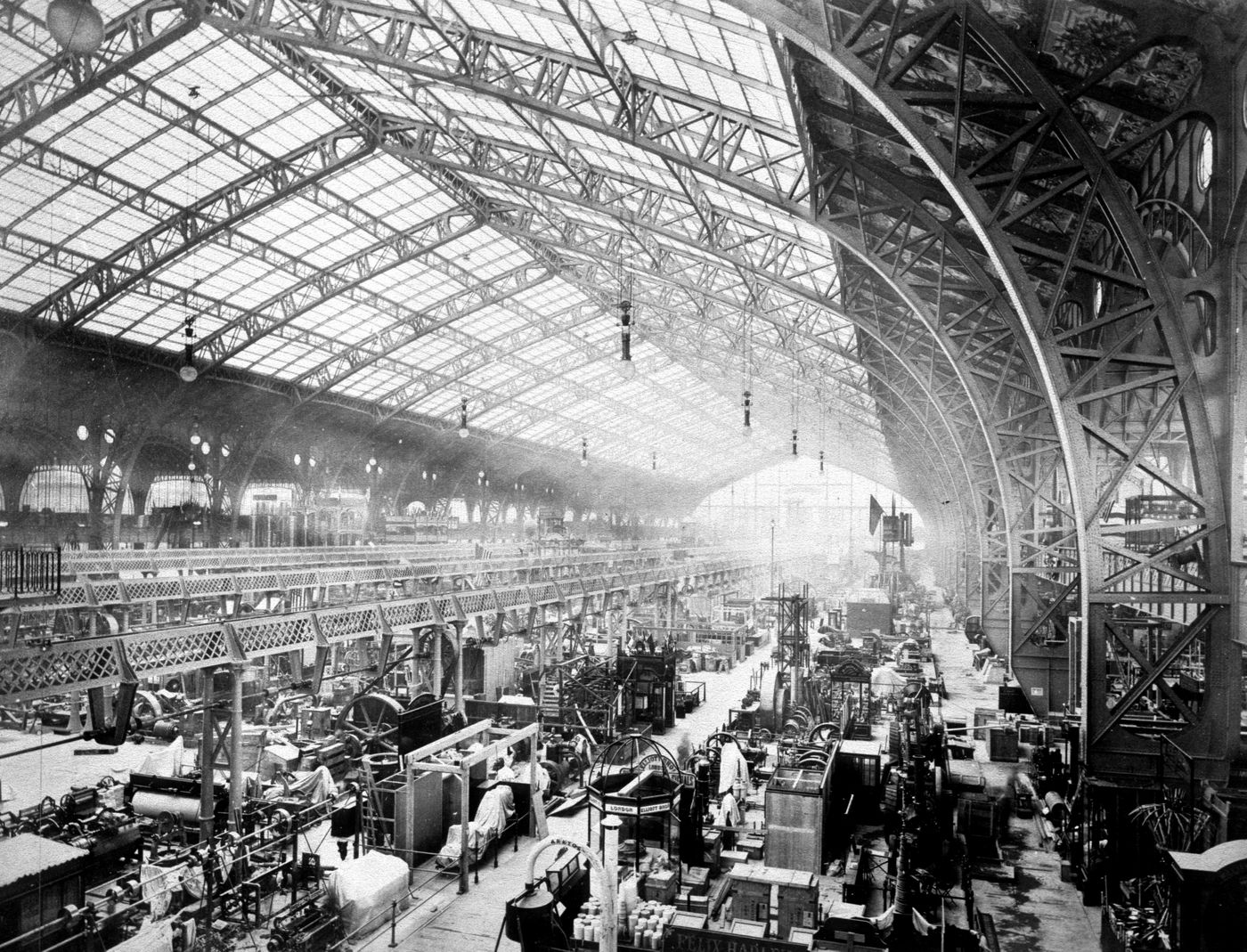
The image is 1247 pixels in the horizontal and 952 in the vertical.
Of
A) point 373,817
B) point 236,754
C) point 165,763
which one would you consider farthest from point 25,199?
point 165,763

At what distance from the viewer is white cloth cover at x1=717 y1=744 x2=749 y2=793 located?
17.2 metres

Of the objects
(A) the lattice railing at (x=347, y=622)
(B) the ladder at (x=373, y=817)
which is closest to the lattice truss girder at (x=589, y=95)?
(A) the lattice railing at (x=347, y=622)

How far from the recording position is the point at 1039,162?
1217 cm

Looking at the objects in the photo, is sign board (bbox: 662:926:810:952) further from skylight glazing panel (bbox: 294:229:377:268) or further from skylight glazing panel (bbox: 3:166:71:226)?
skylight glazing panel (bbox: 294:229:377:268)

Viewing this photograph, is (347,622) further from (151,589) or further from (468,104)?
(468,104)

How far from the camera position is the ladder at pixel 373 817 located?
15070 millimetres

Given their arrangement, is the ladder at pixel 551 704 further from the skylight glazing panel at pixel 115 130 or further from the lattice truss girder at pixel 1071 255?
the skylight glazing panel at pixel 115 130

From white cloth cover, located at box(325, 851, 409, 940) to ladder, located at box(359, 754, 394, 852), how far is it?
267cm

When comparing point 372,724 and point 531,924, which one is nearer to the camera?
point 531,924

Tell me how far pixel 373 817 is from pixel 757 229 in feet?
55.6

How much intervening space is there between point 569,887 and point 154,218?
24.7 m

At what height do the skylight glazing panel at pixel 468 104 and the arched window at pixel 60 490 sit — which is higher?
the skylight glazing panel at pixel 468 104

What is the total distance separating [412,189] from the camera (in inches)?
1161

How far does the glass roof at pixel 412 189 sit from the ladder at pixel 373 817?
31.6 feet
